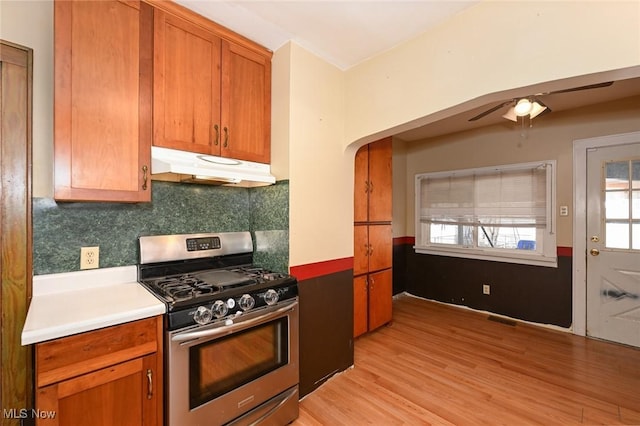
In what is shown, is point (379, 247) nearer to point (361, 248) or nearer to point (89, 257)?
point (361, 248)

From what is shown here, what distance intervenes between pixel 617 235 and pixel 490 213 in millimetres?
1175

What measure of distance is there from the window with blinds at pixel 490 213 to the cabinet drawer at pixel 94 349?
386 centimetres

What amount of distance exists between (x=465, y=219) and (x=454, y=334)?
5.20ft

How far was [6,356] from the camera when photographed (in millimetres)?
1401

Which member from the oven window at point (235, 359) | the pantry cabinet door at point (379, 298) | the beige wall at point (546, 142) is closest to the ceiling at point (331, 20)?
the oven window at point (235, 359)

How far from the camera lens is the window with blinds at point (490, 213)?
3.37 m

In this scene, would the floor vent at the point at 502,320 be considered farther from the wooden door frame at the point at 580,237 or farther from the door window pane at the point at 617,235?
the door window pane at the point at 617,235

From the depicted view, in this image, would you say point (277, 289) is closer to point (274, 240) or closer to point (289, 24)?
point (274, 240)

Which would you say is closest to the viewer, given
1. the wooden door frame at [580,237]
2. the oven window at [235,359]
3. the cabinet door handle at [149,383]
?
the cabinet door handle at [149,383]

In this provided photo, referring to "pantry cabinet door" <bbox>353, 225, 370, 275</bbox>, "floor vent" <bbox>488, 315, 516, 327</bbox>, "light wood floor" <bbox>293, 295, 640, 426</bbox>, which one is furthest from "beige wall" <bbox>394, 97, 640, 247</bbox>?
"pantry cabinet door" <bbox>353, 225, 370, 275</bbox>

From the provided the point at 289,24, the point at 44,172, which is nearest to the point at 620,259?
the point at 289,24

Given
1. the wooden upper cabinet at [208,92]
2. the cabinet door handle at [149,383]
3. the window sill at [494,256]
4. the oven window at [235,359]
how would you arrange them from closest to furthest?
the cabinet door handle at [149,383]
the oven window at [235,359]
the wooden upper cabinet at [208,92]
the window sill at [494,256]

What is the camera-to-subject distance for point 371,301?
3162mm

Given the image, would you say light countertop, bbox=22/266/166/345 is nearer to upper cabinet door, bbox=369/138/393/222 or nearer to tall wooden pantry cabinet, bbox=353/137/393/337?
tall wooden pantry cabinet, bbox=353/137/393/337
